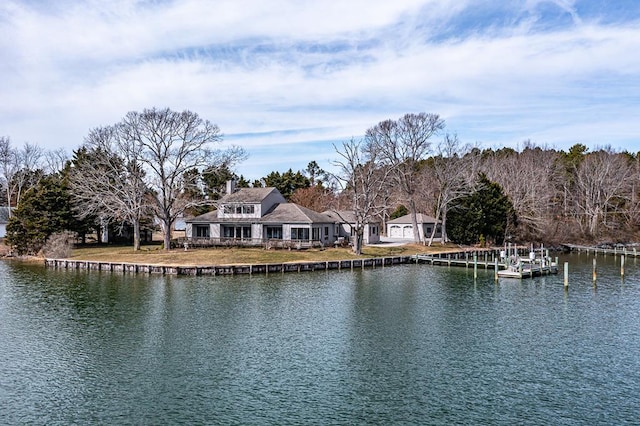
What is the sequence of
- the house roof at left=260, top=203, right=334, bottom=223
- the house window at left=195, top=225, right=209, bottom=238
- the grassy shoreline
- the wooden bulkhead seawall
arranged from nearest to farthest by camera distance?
the wooden bulkhead seawall, the grassy shoreline, the house roof at left=260, top=203, right=334, bottom=223, the house window at left=195, top=225, right=209, bottom=238

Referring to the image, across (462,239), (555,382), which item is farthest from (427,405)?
(462,239)

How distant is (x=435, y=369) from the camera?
20516 mm

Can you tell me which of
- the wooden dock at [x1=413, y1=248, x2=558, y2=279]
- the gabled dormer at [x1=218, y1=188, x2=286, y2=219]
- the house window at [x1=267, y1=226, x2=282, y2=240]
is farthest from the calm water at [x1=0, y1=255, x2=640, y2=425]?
the gabled dormer at [x1=218, y1=188, x2=286, y2=219]

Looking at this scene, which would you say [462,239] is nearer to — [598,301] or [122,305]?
[598,301]

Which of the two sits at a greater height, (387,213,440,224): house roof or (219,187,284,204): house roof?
(219,187,284,204): house roof

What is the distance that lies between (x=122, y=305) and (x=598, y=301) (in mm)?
31109

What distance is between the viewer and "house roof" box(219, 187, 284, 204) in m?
62.8

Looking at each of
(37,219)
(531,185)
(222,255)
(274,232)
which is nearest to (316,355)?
(222,255)

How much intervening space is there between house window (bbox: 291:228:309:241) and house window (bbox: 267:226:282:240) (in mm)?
2149

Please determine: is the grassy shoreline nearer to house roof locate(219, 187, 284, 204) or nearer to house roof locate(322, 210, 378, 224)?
house roof locate(322, 210, 378, 224)

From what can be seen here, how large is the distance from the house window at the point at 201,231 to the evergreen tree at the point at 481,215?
32185 mm

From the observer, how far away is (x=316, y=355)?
22328mm

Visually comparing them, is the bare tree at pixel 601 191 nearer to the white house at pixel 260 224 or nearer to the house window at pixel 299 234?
the white house at pixel 260 224

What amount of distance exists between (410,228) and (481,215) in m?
12.3
